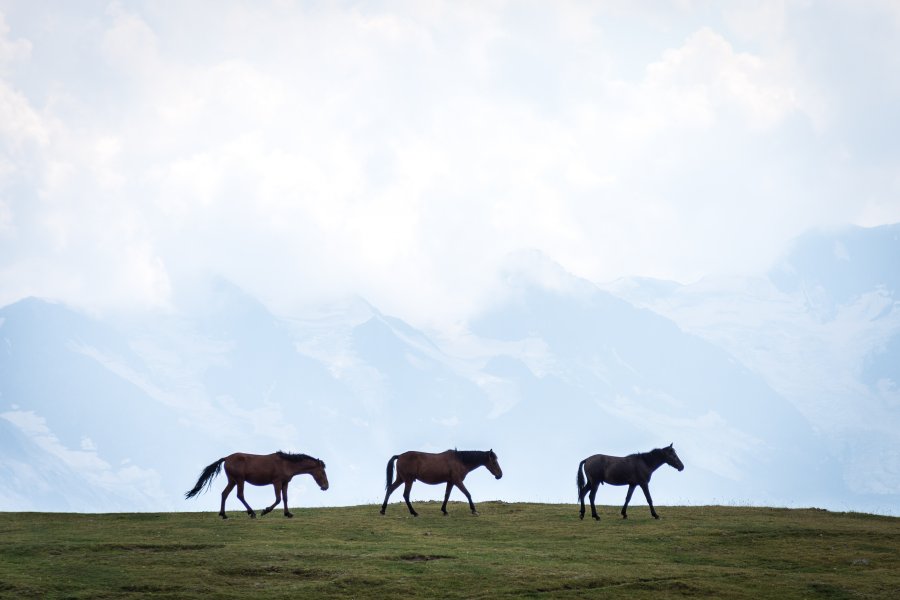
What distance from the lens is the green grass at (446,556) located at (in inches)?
926

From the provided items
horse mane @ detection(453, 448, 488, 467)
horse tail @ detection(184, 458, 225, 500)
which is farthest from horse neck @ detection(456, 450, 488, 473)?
horse tail @ detection(184, 458, 225, 500)

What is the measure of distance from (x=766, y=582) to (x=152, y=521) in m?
19.4

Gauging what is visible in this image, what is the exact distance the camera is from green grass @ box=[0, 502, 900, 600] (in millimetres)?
23531

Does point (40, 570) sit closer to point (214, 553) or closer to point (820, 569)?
point (214, 553)

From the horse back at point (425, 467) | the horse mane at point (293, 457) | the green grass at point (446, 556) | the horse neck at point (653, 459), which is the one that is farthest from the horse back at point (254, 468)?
the horse neck at point (653, 459)

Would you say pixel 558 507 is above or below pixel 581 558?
above

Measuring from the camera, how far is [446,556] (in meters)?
26.8

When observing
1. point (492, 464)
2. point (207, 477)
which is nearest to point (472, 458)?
point (492, 464)

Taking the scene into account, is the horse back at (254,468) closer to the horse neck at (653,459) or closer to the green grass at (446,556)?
the green grass at (446,556)

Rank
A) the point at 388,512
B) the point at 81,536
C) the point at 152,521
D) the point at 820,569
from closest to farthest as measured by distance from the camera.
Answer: the point at 820,569 < the point at 81,536 < the point at 152,521 < the point at 388,512

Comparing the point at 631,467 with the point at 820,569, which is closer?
the point at 820,569

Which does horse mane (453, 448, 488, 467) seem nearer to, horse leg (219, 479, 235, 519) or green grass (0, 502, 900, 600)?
green grass (0, 502, 900, 600)

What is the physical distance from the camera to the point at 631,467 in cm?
3531

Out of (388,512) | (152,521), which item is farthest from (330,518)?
(152,521)
